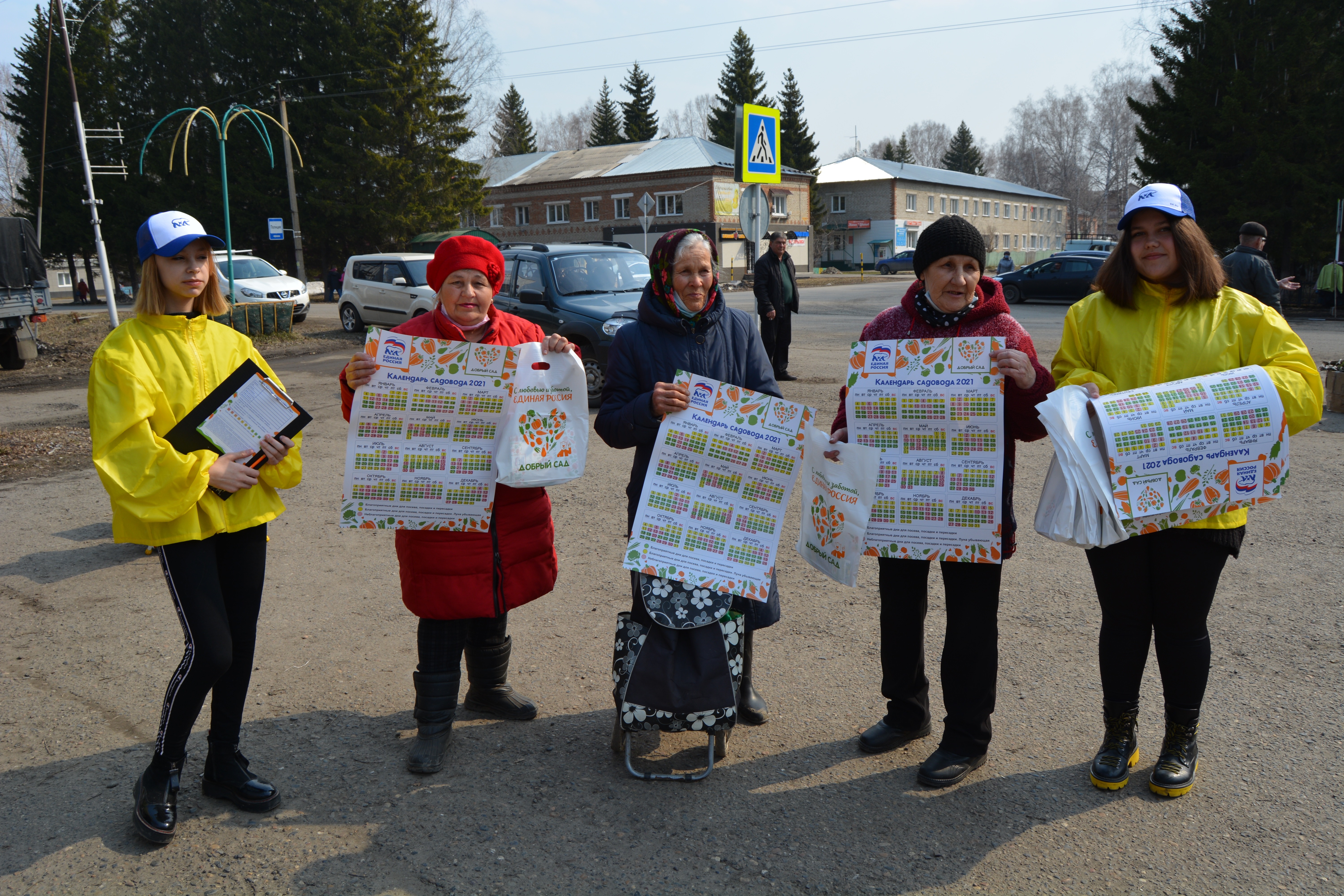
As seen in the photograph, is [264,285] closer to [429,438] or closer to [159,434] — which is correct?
[429,438]

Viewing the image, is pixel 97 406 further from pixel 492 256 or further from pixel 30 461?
pixel 30 461

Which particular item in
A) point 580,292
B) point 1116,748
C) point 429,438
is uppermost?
point 580,292

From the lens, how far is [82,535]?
21.2 feet

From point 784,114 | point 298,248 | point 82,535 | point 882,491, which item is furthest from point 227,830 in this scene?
point 784,114

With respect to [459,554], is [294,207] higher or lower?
higher

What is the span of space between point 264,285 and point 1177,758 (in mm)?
24297

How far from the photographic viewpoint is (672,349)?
10.9 ft

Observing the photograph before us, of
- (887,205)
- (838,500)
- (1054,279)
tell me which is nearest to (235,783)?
(838,500)

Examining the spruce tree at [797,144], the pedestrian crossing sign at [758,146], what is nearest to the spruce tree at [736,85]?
the spruce tree at [797,144]

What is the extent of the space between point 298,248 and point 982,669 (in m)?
33.9

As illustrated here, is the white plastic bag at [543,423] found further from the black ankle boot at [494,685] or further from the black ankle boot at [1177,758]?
the black ankle boot at [1177,758]

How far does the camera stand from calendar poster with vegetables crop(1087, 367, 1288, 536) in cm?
284

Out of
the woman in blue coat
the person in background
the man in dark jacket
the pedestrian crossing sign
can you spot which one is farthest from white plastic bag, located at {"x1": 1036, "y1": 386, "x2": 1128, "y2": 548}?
the person in background

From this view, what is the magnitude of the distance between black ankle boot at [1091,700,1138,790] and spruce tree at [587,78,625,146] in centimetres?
7597
